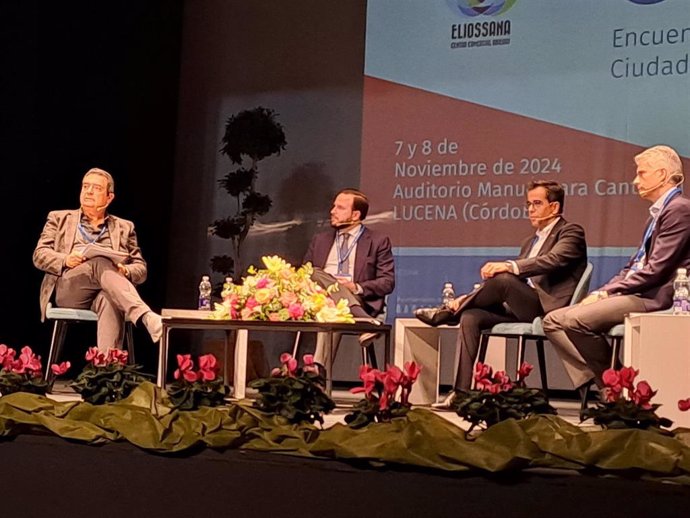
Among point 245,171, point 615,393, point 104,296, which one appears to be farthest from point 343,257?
point 615,393

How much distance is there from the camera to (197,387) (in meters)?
2.37

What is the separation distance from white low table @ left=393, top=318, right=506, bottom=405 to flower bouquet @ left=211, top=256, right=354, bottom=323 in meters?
0.47

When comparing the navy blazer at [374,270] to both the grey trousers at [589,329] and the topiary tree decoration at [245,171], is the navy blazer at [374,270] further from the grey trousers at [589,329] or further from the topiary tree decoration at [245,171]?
the topiary tree decoration at [245,171]

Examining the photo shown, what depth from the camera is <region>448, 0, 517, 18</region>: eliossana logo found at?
6559 millimetres

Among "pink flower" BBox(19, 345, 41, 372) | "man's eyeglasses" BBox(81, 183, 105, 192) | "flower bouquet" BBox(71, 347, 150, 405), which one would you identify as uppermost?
"man's eyeglasses" BBox(81, 183, 105, 192)

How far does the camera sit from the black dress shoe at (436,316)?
4.71 meters

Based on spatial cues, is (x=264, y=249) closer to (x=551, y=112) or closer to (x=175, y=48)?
(x=175, y=48)

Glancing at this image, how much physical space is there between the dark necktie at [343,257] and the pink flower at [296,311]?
89cm

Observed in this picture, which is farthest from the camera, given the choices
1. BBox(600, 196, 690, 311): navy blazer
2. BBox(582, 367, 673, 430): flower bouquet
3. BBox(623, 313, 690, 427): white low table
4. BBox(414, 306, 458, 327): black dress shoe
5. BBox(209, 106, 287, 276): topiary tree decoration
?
BBox(209, 106, 287, 276): topiary tree decoration

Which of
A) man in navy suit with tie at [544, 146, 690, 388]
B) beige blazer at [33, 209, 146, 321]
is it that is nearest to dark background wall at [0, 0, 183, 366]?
beige blazer at [33, 209, 146, 321]

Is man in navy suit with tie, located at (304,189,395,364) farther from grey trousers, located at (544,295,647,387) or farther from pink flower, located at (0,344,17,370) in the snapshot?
pink flower, located at (0,344,17,370)

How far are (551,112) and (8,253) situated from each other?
10.7ft

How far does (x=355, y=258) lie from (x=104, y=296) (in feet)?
3.90

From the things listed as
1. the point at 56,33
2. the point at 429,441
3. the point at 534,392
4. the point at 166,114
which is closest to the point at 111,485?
the point at 429,441
